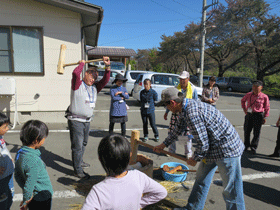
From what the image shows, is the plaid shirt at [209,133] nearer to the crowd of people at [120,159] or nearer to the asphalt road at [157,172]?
the crowd of people at [120,159]

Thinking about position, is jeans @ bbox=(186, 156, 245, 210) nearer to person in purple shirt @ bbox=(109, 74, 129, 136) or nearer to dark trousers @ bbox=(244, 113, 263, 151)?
person in purple shirt @ bbox=(109, 74, 129, 136)

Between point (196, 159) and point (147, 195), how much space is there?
911mm

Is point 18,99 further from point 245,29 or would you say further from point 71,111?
point 245,29

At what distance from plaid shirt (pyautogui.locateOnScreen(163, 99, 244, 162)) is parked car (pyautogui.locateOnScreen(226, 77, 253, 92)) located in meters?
22.4

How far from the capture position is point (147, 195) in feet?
5.35

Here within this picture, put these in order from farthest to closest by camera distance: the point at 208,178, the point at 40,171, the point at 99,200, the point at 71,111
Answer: the point at 71,111, the point at 208,178, the point at 40,171, the point at 99,200

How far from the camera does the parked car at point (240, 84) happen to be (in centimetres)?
2249

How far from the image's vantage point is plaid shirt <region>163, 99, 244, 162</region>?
7.32 ft

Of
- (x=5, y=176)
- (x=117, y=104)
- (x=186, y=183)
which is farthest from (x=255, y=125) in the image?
(x=5, y=176)

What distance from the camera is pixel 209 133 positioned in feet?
7.71

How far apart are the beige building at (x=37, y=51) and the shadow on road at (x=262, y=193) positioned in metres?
5.66

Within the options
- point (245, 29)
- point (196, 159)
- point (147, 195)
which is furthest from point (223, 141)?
point (245, 29)

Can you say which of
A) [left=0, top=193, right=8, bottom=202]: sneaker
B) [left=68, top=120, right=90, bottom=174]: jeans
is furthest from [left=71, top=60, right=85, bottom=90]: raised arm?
[left=0, top=193, right=8, bottom=202]: sneaker

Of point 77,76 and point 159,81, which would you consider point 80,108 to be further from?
point 159,81
